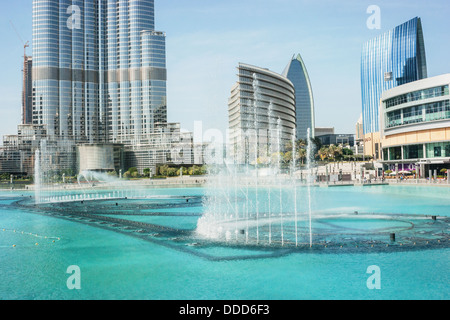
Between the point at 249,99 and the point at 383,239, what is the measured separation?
346 feet

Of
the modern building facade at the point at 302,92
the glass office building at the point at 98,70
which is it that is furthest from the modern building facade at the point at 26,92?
the modern building facade at the point at 302,92

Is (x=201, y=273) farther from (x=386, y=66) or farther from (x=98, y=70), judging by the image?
(x=386, y=66)

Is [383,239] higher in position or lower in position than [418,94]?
lower

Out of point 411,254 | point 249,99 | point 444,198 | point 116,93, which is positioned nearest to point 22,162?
point 116,93

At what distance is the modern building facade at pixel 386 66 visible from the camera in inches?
4914

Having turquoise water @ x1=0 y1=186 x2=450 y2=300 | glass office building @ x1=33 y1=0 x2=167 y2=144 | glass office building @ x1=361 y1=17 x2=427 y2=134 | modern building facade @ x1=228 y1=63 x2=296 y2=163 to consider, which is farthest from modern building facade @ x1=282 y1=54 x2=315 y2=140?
turquoise water @ x1=0 y1=186 x2=450 y2=300

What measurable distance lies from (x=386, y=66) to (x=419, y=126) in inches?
2897

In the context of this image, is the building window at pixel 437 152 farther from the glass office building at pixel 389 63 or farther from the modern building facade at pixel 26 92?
the modern building facade at pixel 26 92

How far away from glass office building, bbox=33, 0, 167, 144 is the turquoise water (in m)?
103

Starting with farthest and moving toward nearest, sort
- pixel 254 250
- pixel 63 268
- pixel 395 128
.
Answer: pixel 395 128
pixel 254 250
pixel 63 268

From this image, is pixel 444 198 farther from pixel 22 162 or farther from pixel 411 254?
pixel 22 162

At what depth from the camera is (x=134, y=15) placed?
118m

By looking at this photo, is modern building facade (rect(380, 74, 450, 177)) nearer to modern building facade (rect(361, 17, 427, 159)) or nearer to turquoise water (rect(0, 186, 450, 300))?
turquoise water (rect(0, 186, 450, 300))

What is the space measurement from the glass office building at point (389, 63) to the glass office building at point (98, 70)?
226 ft
